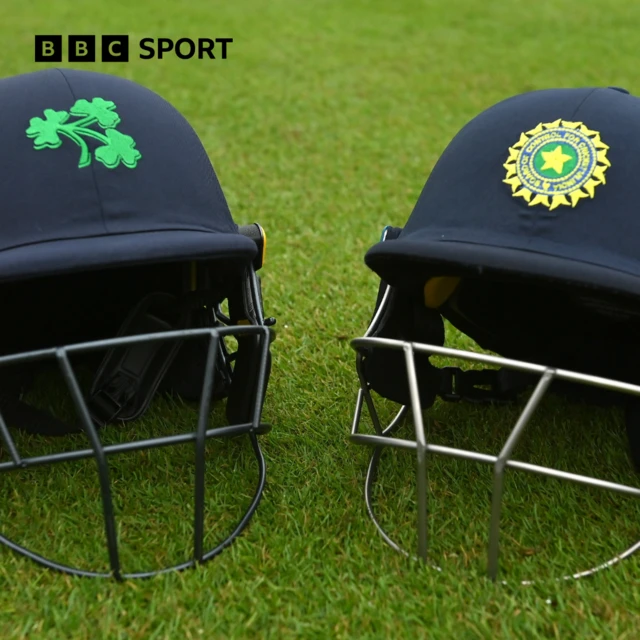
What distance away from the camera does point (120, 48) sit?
532 cm

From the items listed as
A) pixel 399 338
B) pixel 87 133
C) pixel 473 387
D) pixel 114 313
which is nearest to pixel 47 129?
pixel 87 133

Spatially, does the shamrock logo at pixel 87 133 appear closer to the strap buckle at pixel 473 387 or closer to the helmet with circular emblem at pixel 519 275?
the helmet with circular emblem at pixel 519 275

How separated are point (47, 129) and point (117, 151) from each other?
129mm

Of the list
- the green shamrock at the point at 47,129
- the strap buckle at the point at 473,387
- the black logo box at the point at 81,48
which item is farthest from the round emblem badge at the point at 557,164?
the black logo box at the point at 81,48

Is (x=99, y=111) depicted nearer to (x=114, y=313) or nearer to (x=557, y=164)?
(x=114, y=313)

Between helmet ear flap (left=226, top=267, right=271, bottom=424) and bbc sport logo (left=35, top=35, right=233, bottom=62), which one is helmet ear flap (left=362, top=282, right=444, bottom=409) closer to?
helmet ear flap (left=226, top=267, right=271, bottom=424)

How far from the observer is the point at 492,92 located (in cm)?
462

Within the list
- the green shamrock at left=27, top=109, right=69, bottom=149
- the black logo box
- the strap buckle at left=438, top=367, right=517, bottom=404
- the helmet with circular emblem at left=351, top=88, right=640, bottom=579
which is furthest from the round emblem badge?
the black logo box

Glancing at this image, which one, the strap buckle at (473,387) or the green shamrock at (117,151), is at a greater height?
the green shamrock at (117,151)

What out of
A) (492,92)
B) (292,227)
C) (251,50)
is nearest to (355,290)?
(292,227)

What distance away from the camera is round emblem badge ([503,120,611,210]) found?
1.41m

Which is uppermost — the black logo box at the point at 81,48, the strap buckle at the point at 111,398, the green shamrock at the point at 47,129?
the green shamrock at the point at 47,129

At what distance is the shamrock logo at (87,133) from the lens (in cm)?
149

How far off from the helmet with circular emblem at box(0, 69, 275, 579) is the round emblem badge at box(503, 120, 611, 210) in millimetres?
490
